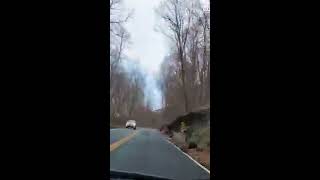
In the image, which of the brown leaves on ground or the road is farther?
the brown leaves on ground

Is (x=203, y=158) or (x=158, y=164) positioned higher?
(x=158, y=164)

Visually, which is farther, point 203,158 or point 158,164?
point 203,158

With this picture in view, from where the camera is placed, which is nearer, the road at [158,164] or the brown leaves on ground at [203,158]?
the road at [158,164]
